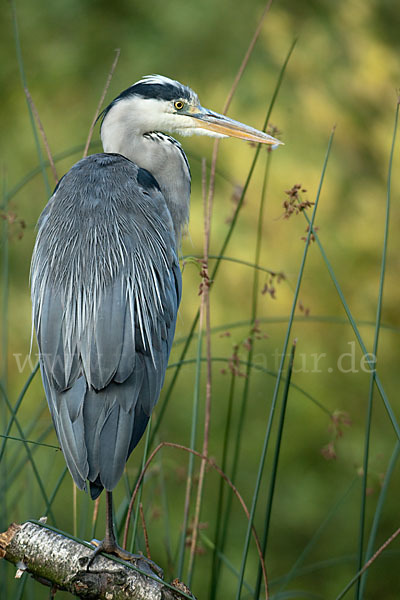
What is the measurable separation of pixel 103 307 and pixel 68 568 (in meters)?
0.45

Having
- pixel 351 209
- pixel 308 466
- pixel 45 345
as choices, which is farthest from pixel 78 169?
pixel 308 466

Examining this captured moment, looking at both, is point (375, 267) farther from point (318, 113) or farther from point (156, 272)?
point (156, 272)

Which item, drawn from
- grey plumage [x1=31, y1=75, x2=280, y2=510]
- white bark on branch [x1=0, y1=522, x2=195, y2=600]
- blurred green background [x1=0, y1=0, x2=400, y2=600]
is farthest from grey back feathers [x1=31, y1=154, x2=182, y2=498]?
blurred green background [x1=0, y1=0, x2=400, y2=600]

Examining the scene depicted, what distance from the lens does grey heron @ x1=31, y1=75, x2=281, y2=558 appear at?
1.27 m

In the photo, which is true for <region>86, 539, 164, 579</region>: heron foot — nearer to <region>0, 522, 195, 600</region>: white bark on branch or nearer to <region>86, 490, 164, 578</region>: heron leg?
<region>86, 490, 164, 578</region>: heron leg

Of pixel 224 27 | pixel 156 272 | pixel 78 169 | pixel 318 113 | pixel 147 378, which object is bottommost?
A: pixel 147 378

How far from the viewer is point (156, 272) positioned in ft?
4.83

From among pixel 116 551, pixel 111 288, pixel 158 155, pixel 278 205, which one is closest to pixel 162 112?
pixel 158 155

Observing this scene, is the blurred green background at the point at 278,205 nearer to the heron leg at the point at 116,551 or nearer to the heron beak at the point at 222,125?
the heron beak at the point at 222,125

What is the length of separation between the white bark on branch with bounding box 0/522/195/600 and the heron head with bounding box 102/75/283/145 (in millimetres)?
923

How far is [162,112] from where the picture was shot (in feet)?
Answer: 5.48

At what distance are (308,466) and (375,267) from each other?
0.95 m

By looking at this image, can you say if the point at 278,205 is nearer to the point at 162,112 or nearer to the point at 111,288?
the point at 162,112

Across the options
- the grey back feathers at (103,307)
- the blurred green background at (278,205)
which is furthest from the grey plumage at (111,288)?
the blurred green background at (278,205)
